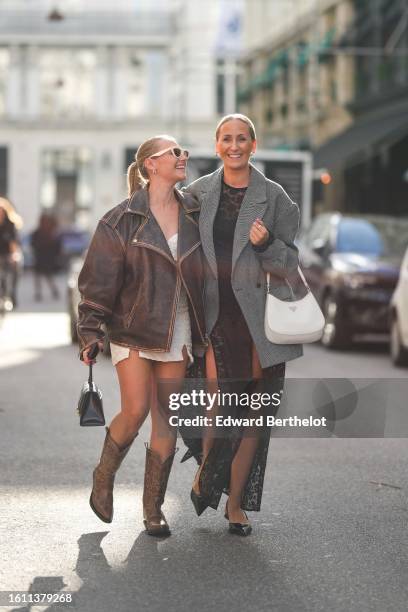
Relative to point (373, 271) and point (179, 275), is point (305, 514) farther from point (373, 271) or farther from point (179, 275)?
point (373, 271)

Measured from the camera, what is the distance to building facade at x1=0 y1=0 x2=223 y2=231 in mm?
66500

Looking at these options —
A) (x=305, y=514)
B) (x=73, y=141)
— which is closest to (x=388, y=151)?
(x=305, y=514)

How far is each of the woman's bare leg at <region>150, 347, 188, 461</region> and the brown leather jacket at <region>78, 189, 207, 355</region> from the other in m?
0.13

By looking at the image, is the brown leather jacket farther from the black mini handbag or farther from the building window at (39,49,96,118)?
the building window at (39,49,96,118)

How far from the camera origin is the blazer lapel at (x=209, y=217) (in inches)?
235

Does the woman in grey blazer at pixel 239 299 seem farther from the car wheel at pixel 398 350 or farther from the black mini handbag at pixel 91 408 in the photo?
the car wheel at pixel 398 350

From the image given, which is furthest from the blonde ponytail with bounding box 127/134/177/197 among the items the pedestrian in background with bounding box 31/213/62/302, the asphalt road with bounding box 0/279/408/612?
the pedestrian in background with bounding box 31/213/62/302

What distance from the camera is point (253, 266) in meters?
5.97

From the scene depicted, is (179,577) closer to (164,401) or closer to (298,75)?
(164,401)

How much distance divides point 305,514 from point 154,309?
4.55 feet

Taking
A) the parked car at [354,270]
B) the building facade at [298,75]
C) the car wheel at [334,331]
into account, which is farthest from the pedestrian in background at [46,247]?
the car wheel at [334,331]

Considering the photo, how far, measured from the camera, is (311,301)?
5.98 m

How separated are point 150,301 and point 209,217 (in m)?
0.43

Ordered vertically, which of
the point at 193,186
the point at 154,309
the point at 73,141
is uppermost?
the point at 193,186
